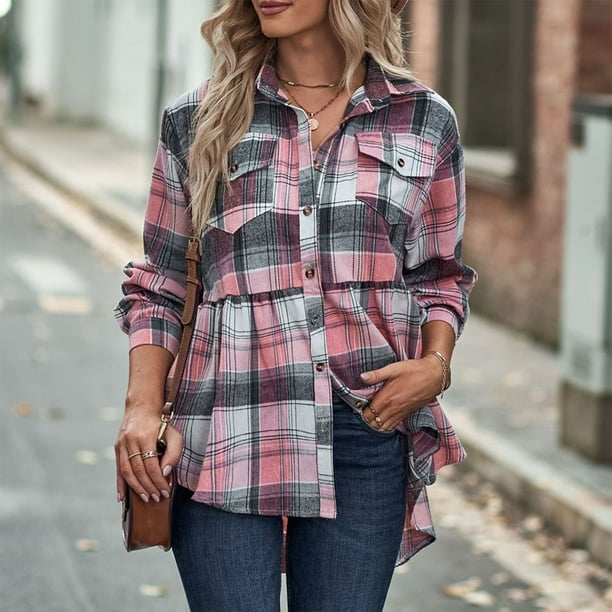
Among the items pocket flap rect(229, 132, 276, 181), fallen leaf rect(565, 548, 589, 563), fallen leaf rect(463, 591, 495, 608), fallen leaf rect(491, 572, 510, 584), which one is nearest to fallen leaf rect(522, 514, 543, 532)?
fallen leaf rect(565, 548, 589, 563)

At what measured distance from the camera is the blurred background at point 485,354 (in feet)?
19.3

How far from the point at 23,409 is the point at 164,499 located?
5692mm

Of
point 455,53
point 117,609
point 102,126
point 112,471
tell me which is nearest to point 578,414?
point 112,471

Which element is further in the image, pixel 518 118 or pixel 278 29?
pixel 518 118

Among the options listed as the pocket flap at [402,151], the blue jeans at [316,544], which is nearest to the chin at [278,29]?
the pocket flap at [402,151]

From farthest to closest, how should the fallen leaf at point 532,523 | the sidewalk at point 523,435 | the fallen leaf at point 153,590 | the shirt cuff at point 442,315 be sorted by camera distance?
the fallen leaf at point 532,523
the sidewalk at point 523,435
the fallen leaf at point 153,590
the shirt cuff at point 442,315

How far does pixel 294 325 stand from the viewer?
8.91 feet

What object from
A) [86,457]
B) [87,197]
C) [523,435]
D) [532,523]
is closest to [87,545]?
[86,457]

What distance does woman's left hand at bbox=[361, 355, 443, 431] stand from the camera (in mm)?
2734

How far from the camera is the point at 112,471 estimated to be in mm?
7137

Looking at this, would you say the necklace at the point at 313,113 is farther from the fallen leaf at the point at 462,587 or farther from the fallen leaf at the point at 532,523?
the fallen leaf at the point at 532,523

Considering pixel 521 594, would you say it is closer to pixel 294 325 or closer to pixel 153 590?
pixel 153 590

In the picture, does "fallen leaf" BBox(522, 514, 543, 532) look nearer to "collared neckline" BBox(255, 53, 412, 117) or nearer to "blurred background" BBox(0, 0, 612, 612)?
"blurred background" BBox(0, 0, 612, 612)

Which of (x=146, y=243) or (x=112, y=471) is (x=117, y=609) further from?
(x=146, y=243)
